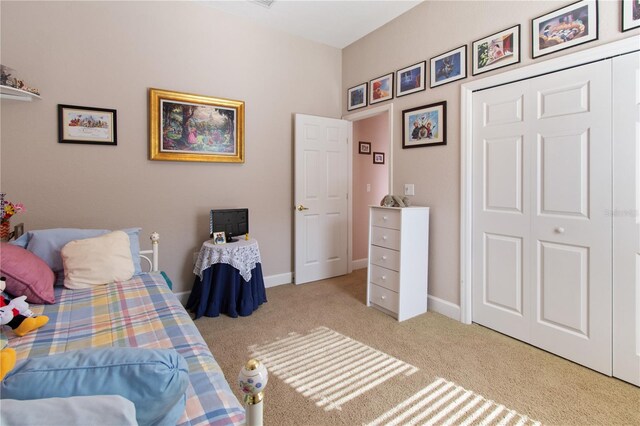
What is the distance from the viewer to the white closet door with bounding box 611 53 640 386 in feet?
6.12

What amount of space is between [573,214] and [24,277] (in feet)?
10.9

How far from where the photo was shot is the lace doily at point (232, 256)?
2.81m

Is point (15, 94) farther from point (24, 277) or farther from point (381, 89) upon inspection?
point (381, 89)

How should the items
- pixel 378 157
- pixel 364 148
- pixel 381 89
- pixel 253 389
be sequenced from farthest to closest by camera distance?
1. pixel 378 157
2. pixel 364 148
3. pixel 381 89
4. pixel 253 389

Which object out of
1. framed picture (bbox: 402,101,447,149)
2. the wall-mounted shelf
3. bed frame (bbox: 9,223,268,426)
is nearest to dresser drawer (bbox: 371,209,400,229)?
framed picture (bbox: 402,101,447,149)

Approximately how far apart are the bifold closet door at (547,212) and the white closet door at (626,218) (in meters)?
0.04

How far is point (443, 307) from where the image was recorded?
2.93 meters

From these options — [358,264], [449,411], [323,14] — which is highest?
[323,14]

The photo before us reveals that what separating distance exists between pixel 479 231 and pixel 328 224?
5.97ft

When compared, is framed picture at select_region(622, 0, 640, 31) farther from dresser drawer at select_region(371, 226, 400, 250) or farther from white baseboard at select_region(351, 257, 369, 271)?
white baseboard at select_region(351, 257, 369, 271)

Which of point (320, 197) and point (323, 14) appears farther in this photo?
point (320, 197)

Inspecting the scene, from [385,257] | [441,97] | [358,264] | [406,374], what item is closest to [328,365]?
[406,374]

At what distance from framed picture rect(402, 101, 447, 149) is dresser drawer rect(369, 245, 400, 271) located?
1.07m

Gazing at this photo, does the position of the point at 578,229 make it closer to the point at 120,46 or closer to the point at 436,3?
the point at 436,3
